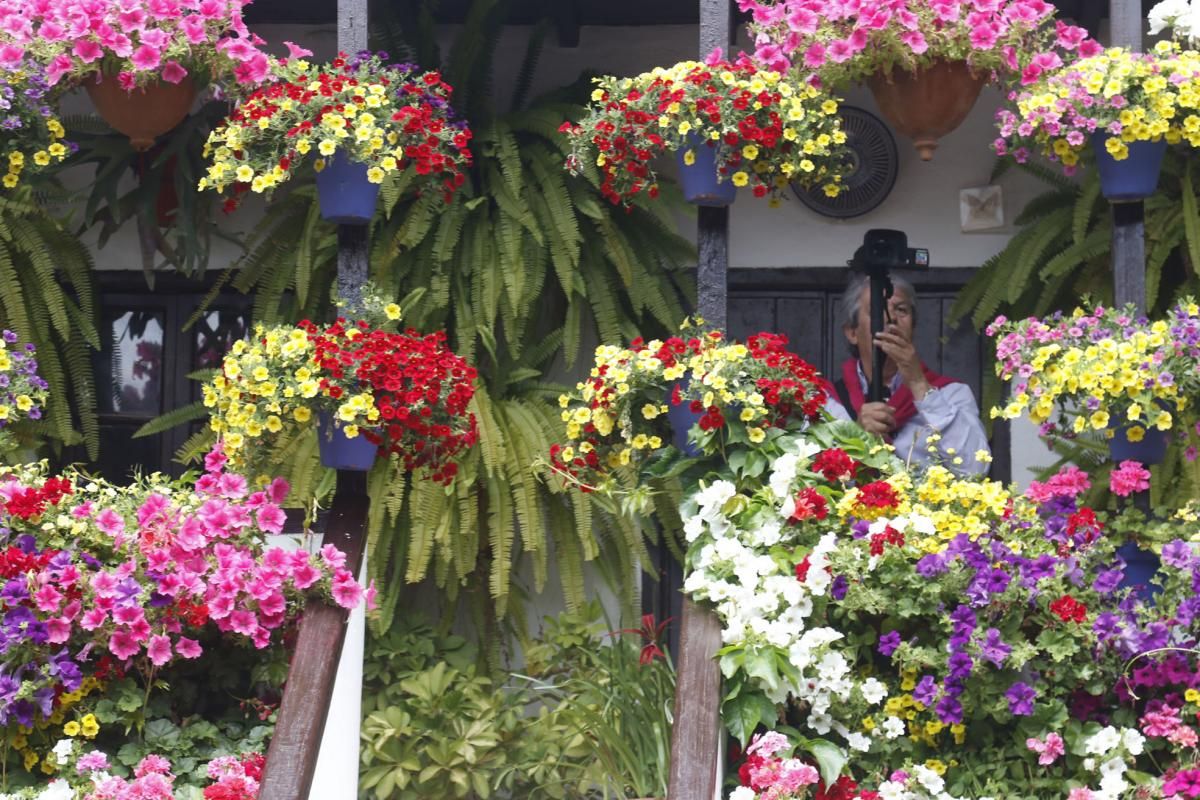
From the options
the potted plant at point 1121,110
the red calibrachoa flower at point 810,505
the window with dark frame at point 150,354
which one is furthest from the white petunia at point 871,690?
the window with dark frame at point 150,354

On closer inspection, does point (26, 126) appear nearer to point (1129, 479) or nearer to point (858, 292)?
point (858, 292)

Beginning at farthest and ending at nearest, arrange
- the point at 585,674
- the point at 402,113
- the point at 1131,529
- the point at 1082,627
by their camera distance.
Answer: the point at 585,674 → the point at 402,113 → the point at 1131,529 → the point at 1082,627

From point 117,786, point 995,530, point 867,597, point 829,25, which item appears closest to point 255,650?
point 117,786

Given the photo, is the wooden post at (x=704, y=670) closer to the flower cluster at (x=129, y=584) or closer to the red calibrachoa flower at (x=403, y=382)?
the red calibrachoa flower at (x=403, y=382)

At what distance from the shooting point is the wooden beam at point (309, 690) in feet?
14.5

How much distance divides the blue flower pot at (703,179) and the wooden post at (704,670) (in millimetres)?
117

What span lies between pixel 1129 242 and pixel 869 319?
986 millimetres

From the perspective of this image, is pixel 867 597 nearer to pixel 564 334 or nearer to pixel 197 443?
pixel 564 334

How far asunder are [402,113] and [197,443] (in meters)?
1.77

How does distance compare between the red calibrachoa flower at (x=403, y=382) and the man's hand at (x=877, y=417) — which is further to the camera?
the man's hand at (x=877, y=417)

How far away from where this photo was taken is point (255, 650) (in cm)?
509

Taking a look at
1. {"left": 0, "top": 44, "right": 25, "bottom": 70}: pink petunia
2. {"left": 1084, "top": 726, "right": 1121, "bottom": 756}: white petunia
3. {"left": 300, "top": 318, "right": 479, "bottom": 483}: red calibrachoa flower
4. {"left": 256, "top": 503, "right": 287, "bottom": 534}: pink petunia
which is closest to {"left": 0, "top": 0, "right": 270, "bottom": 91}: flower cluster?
{"left": 0, "top": 44, "right": 25, "bottom": 70}: pink petunia

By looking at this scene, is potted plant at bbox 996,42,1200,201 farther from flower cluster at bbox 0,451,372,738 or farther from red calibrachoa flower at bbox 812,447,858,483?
flower cluster at bbox 0,451,372,738

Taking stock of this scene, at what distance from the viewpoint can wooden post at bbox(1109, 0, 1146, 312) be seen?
16.9ft
